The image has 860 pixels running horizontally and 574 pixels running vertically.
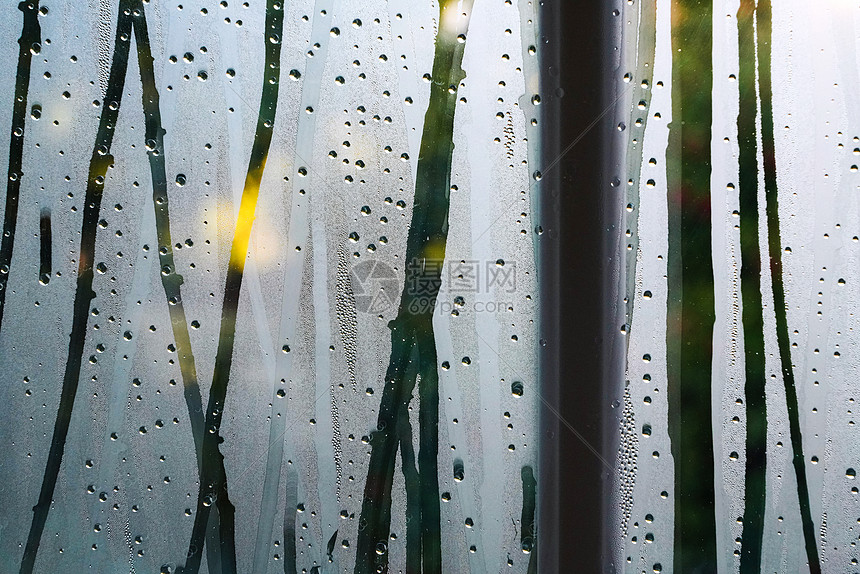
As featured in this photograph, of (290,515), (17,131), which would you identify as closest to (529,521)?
(290,515)

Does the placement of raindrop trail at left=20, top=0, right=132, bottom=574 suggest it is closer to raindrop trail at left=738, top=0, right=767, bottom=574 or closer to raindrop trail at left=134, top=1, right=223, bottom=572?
raindrop trail at left=134, top=1, right=223, bottom=572

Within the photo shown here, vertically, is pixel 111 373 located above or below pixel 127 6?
below

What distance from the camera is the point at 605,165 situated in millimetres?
471

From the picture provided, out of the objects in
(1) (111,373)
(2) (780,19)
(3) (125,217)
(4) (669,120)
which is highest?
(2) (780,19)

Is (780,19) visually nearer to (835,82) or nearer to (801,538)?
(835,82)

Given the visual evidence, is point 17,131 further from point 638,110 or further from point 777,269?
point 777,269

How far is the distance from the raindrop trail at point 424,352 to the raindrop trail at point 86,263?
0.31 meters

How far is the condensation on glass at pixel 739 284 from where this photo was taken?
0.45m

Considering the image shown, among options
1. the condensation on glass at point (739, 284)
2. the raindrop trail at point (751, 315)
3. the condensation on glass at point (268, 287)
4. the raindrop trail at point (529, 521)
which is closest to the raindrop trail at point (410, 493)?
the condensation on glass at point (268, 287)

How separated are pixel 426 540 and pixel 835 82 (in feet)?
2.07

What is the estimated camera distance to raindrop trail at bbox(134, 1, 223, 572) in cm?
46

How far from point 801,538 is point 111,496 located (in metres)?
0.71

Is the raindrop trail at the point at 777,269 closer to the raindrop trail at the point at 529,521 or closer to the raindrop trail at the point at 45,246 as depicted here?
the raindrop trail at the point at 529,521

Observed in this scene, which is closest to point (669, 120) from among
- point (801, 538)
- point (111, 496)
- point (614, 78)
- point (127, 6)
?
point (614, 78)
